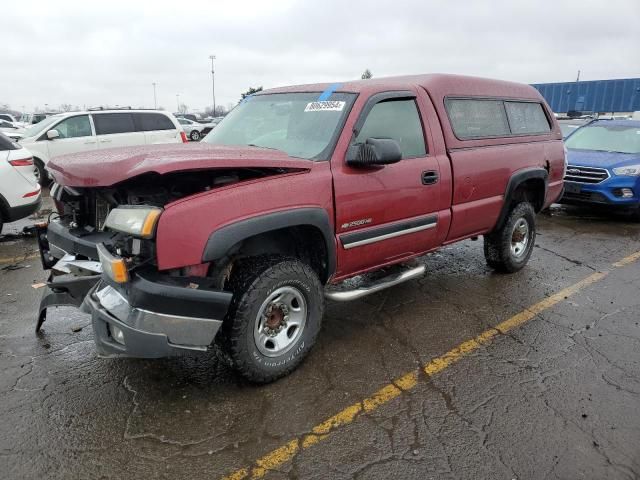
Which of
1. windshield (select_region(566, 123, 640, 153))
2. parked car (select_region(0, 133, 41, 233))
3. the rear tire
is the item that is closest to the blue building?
windshield (select_region(566, 123, 640, 153))

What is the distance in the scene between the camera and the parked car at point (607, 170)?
7875mm

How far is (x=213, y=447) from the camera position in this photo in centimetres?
252

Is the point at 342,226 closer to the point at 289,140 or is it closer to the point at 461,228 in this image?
the point at 289,140

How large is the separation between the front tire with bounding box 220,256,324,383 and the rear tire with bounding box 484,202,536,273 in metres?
2.68

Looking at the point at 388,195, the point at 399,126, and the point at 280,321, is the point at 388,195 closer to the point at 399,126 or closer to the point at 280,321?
the point at 399,126

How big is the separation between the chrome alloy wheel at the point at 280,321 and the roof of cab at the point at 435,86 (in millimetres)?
1651

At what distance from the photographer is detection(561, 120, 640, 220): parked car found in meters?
7.88

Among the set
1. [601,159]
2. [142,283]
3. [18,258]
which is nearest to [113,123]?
[18,258]

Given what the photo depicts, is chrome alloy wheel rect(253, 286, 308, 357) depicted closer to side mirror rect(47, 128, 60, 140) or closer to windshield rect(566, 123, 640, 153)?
windshield rect(566, 123, 640, 153)

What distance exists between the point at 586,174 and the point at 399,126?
5.87 metres

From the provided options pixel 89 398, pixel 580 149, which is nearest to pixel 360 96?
pixel 89 398

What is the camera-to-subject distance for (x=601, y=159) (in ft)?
27.4

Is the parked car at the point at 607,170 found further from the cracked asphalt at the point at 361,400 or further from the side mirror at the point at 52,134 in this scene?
the side mirror at the point at 52,134

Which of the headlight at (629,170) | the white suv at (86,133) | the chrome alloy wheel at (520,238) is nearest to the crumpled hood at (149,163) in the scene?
the chrome alloy wheel at (520,238)
